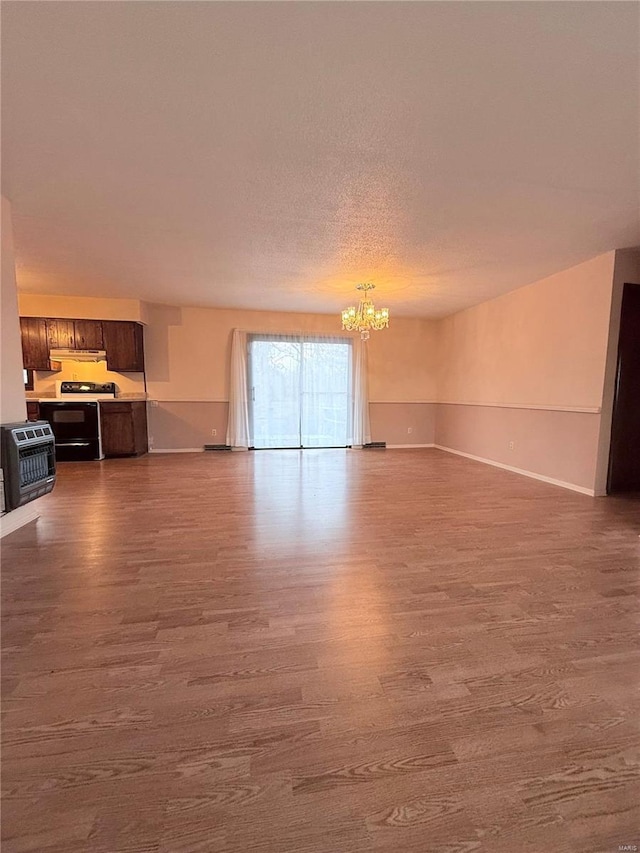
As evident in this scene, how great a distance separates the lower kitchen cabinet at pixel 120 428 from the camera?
539 cm

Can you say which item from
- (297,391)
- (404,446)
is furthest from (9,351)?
(404,446)

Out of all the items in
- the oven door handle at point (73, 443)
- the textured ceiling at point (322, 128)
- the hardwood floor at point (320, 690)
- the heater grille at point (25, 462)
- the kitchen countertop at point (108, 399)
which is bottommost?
the hardwood floor at point (320, 690)

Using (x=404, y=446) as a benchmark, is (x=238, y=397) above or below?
above

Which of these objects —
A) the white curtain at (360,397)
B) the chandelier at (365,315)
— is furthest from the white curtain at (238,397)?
the chandelier at (365,315)

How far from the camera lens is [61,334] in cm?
539

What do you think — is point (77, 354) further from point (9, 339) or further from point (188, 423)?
point (9, 339)

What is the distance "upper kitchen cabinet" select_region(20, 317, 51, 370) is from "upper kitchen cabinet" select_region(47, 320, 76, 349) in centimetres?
7

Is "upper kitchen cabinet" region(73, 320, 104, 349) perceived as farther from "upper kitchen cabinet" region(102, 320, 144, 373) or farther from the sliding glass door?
the sliding glass door

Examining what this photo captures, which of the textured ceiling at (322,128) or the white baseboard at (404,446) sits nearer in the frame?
the textured ceiling at (322,128)

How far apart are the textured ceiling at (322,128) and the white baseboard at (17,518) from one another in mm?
2388

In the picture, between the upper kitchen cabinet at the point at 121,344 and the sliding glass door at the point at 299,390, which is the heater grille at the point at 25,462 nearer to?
the upper kitchen cabinet at the point at 121,344

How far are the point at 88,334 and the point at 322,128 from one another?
5142 mm

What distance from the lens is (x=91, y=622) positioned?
1.64 m

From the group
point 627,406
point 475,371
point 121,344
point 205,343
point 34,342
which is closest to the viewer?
point 627,406
